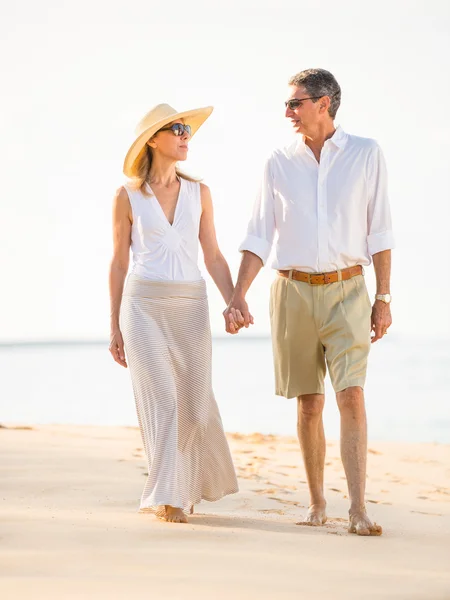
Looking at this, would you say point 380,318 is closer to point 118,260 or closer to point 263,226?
point 263,226

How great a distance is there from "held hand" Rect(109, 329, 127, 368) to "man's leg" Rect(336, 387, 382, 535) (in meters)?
1.07

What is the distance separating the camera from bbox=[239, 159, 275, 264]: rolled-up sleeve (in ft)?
19.9

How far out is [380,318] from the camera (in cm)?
597

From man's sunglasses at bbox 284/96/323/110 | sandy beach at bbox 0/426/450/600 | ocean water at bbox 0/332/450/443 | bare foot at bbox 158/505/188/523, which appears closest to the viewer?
sandy beach at bbox 0/426/450/600

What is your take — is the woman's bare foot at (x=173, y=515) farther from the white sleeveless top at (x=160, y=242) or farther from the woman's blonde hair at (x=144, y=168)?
the woman's blonde hair at (x=144, y=168)

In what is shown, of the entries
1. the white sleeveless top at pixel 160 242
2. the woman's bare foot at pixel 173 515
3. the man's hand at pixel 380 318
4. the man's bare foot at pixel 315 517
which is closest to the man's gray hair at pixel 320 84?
the white sleeveless top at pixel 160 242

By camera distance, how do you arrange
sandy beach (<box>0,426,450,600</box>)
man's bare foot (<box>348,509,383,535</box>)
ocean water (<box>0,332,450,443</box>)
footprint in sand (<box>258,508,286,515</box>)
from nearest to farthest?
sandy beach (<box>0,426,450,600</box>) < man's bare foot (<box>348,509,383,535</box>) < footprint in sand (<box>258,508,286,515</box>) < ocean water (<box>0,332,450,443</box>)

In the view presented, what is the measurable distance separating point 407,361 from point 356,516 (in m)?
26.8

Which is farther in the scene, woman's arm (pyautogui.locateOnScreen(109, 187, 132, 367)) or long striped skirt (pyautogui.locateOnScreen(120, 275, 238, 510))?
woman's arm (pyautogui.locateOnScreen(109, 187, 132, 367))

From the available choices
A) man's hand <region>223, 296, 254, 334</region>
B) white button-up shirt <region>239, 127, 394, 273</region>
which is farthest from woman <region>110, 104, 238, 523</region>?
white button-up shirt <region>239, 127, 394, 273</region>

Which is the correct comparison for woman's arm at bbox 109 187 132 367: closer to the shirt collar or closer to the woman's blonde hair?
the woman's blonde hair

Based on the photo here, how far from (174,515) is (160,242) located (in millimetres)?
1304

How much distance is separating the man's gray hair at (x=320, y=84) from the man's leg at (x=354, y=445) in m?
1.40

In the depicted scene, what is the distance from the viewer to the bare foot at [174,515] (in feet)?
18.6
